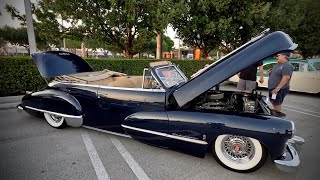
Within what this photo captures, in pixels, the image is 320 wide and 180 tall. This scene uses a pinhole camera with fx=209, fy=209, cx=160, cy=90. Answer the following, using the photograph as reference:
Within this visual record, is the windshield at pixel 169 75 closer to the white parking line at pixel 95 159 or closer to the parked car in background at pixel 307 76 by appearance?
the white parking line at pixel 95 159

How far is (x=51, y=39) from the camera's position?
10516 millimetres

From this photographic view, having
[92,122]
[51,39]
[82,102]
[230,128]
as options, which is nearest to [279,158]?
[230,128]

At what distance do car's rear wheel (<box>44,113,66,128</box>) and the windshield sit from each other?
219 centimetres

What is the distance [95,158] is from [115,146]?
1.45 feet

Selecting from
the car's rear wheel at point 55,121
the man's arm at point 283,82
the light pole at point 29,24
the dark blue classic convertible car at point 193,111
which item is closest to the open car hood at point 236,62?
the dark blue classic convertible car at point 193,111

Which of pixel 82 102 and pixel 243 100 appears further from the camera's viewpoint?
pixel 82 102

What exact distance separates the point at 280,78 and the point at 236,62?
6.72ft

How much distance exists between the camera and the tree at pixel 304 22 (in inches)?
532

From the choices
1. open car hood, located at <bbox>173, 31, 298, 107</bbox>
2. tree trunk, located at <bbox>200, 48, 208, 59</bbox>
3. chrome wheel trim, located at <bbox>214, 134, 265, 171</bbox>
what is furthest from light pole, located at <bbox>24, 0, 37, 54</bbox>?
tree trunk, located at <bbox>200, 48, 208, 59</bbox>

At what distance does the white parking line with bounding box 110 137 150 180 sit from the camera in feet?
8.62

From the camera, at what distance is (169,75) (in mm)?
3543

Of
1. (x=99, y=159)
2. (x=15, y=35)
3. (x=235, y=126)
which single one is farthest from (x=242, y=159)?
(x=15, y=35)

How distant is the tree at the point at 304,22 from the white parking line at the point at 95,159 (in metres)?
13.9

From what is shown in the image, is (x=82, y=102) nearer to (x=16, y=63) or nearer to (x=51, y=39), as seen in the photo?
(x=16, y=63)
